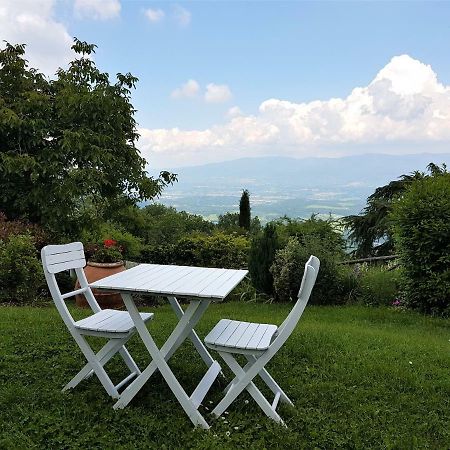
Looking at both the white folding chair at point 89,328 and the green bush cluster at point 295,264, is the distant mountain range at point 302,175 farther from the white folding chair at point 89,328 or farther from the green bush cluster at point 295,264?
the white folding chair at point 89,328

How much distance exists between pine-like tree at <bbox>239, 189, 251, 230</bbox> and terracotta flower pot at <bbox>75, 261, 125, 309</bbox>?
879cm

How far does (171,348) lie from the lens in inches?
114

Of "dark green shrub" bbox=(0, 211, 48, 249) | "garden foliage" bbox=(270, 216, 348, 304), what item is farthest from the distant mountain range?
"garden foliage" bbox=(270, 216, 348, 304)

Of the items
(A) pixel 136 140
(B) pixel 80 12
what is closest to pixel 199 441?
(A) pixel 136 140

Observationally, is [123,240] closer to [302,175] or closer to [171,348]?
[171,348]

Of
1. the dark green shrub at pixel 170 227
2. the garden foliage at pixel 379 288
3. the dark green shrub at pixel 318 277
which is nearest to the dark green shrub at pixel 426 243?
the garden foliage at pixel 379 288

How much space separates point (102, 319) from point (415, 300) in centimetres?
508

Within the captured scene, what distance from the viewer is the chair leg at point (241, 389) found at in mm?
2791

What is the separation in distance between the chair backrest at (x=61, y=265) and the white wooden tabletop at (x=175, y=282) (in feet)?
0.94

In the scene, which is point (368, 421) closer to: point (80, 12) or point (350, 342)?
point (350, 342)

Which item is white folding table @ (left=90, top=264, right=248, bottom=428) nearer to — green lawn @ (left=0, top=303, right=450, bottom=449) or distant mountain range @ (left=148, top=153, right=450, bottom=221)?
green lawn @ (left=0, top=303, right=450, bottom=449)

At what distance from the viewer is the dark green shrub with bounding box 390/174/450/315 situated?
21.2 feet

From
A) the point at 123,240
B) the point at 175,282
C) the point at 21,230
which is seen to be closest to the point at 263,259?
the point at 123,240

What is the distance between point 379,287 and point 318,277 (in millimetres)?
1033
